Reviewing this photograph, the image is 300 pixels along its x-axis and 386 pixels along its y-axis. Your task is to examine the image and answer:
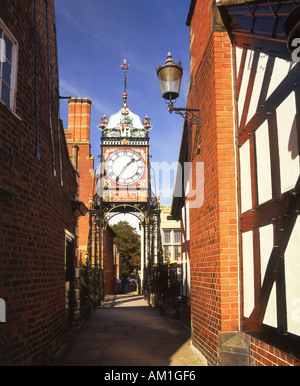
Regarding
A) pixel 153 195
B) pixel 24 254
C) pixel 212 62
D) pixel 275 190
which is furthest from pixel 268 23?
pixel 153 195

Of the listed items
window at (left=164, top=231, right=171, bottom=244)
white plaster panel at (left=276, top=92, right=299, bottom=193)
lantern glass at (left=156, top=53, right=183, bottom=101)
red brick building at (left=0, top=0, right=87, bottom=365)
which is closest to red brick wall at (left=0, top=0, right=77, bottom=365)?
red brick building at (left=0, top=0, right=87, bottom=365)

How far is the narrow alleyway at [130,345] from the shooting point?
622 cm

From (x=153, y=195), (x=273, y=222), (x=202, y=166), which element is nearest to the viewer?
(x=273, y=222)

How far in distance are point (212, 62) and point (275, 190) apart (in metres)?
2.44

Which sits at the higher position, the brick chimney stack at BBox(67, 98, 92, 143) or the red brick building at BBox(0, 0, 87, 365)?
the brick chimney stack at BBox(67, 98, 92, 143)

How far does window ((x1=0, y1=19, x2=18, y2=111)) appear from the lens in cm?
447

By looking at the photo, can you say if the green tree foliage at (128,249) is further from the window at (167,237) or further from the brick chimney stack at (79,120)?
the brick chimney stack at (79,120)

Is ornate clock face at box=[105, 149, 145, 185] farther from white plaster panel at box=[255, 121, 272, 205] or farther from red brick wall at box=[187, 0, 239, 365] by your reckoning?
white plaster panel at box=[255, 121, 272, 205]

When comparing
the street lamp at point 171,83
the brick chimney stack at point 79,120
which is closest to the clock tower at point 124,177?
the brick chimney stack at point 79,120

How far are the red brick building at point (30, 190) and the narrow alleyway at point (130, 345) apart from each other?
58 cm

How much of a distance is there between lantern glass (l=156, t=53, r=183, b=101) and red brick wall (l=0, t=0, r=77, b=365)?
2.11 m
